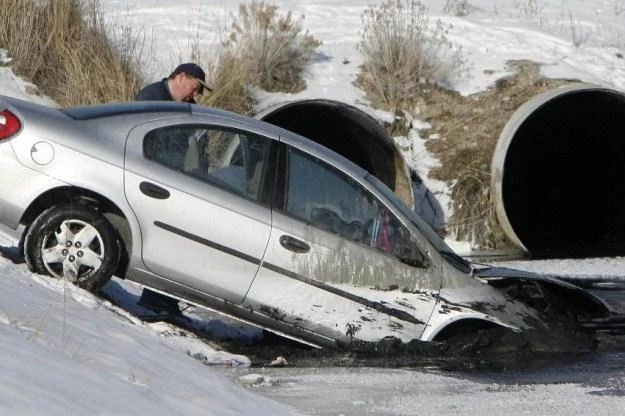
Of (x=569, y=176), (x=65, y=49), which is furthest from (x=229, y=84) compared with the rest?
(x=569, y=176)

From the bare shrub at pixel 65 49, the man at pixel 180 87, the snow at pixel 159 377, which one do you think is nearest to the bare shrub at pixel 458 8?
the bare shrub at pixel 65 49

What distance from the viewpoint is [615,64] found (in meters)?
19.1

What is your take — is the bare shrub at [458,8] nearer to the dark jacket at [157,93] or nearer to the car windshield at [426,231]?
the dark jacket at [157,93]

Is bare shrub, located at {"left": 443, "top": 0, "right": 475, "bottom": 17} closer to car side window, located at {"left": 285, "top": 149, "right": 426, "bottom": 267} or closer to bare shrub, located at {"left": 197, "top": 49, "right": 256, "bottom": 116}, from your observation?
bare shrub, located at {"left": 197, "top": 49, "right": 256, "bottom": 116}

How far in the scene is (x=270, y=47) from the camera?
58.7 ft

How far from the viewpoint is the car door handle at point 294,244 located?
836cm

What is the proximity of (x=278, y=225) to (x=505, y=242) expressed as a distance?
8265 millimetres

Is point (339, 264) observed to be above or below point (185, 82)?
below

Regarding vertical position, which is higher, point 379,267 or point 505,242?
point 379,267

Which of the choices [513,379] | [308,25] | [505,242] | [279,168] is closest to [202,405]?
[513,379]

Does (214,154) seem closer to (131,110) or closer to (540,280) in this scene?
(131,110)

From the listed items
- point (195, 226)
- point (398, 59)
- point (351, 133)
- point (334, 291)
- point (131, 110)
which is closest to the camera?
point (195, 226)

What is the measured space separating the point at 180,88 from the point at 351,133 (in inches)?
254

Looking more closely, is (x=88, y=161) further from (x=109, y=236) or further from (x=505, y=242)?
(x=505, y=242)
